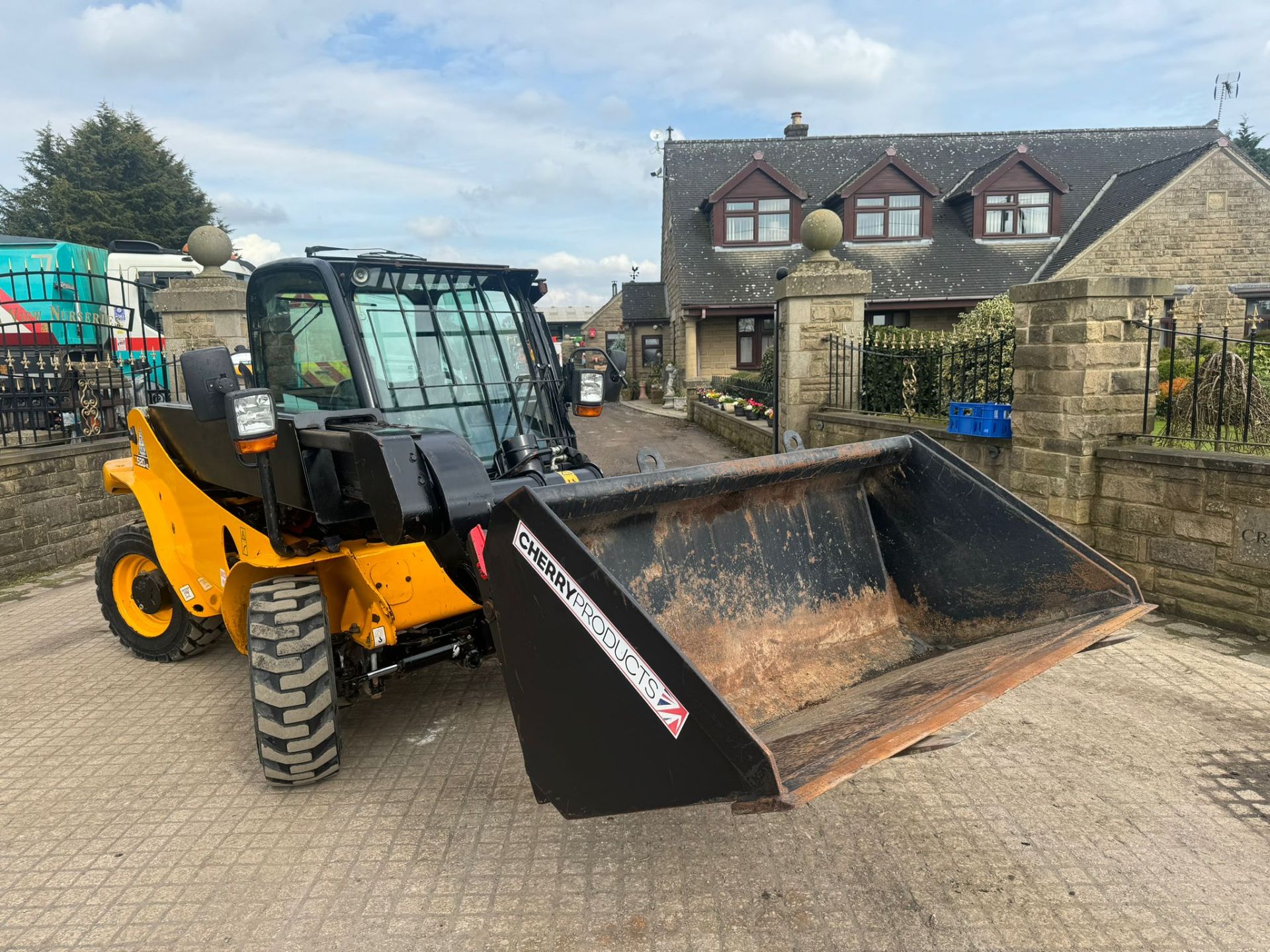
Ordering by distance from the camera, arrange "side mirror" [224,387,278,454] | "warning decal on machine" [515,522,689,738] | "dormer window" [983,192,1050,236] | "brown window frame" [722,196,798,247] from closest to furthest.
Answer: "warning decal on machine" [515,522,689,738] → "side mirror" [224,387,278,454] → "dormer window" [983,192,1050,236] → "brown window frame" [722,196,798,247]

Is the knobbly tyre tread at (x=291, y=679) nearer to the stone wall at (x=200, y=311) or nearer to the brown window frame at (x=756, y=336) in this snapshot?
the stone wall at (x=200, y=311)

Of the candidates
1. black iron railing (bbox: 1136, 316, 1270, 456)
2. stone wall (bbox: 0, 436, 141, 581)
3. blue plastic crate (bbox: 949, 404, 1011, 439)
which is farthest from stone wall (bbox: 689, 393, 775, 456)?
stone wall (bbox: 0, 436, 141, 581)

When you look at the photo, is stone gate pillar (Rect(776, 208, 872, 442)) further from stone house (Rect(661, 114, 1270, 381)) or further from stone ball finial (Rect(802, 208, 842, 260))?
stone house (Rect(661, 114, 1270, 381))

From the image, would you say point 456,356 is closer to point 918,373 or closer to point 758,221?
point 918,373

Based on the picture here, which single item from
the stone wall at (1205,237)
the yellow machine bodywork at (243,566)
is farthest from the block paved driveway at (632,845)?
the stone wall at (1205,237)

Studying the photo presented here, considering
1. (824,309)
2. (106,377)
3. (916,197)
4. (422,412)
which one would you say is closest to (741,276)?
A: (916,197)

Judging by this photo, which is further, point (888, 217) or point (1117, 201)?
point (888, 217)

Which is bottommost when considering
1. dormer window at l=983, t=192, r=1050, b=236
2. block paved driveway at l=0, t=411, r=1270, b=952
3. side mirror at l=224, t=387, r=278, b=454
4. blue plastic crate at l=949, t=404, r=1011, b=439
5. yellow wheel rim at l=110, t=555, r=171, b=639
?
block paved driveway at l=0, t=411, r=1270, b=952

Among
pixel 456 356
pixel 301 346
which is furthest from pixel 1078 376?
pixel 301 346

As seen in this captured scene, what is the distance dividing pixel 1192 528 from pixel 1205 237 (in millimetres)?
19297

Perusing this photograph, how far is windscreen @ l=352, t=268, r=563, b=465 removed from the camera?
13.1 feet

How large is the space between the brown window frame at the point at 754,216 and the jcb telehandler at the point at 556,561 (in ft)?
70.3

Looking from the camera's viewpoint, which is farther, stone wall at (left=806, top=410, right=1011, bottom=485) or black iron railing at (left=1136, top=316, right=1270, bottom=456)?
stone wall at (left=806, top=410, right=1011, bottom=485)

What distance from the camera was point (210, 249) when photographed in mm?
9727
